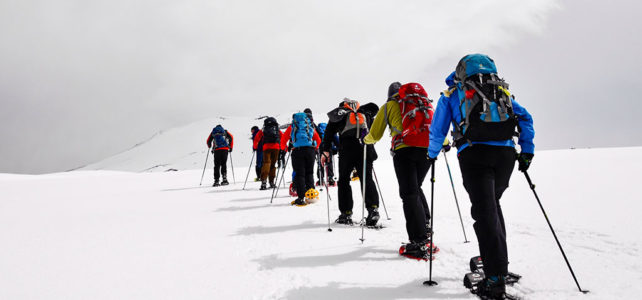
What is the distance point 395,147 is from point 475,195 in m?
1.54

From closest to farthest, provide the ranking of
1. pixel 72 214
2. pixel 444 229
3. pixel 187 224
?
→ pixel 444 229 → pixel 187 224 → pixel 72 214

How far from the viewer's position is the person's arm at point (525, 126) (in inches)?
119

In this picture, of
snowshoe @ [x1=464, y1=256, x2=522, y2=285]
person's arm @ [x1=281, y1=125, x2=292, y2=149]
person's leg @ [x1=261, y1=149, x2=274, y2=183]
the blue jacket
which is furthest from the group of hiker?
person's leg @ [x1=261, y1=149, x2=274, y2=183]

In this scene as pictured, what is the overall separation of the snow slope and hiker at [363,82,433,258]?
703 millimetres

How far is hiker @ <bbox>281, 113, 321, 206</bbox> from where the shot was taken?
7.89m

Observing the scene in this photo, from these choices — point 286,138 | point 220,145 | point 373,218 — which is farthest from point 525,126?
point 220,145

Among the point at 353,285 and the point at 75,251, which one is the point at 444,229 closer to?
the point at 353,285

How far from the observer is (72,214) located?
24.6ft

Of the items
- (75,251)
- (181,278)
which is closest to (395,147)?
(181,278)

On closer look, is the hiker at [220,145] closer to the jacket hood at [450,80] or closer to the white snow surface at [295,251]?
the white snow surface at [295,251]

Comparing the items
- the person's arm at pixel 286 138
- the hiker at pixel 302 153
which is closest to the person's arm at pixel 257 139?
the person's arm at pixel 286 138

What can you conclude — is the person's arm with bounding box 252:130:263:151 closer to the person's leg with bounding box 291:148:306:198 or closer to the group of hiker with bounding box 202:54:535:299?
the person's leg with bounding box 291:148:306:198

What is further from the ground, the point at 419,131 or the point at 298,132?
the point at 298,132

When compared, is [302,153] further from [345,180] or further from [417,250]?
[417,250]
